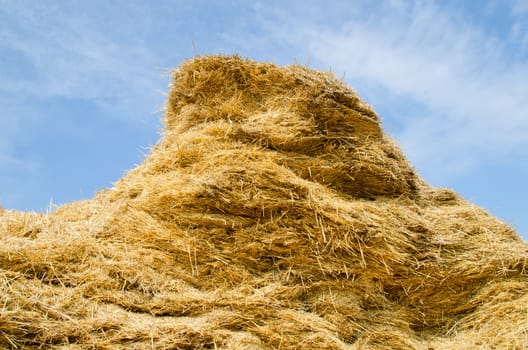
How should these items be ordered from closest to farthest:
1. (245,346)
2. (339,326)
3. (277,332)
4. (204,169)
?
(245,346) → (277,332) → (339,326) → (204,169)

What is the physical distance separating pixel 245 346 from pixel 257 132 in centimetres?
181

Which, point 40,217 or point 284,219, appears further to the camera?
point 40,217

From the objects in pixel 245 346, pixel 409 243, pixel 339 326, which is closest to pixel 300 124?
pixel 409 243

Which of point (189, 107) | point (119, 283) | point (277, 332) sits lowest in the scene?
point (277, 332)

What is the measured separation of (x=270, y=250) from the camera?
3.50 m

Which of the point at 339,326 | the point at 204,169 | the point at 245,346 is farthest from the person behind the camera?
the point at 204,169

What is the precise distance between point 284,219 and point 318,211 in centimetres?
25

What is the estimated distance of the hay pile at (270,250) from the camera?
2951 mm

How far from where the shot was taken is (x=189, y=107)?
187 inches

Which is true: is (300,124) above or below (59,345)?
above

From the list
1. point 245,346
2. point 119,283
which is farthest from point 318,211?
point 119,283

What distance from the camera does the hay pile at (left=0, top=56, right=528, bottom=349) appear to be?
116 inches

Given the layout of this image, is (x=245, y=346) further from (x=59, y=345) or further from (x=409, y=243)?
(x=409, y=243)

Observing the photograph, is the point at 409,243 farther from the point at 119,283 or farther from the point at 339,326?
the point at 119,283
